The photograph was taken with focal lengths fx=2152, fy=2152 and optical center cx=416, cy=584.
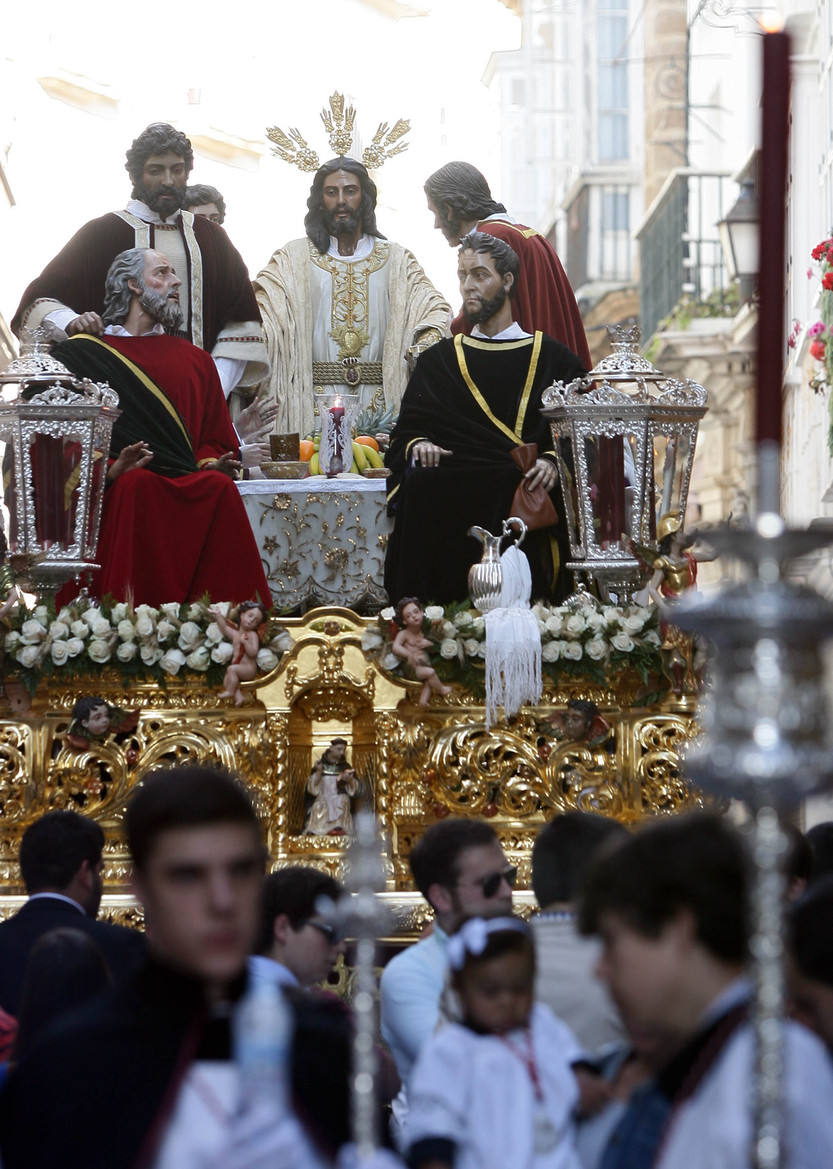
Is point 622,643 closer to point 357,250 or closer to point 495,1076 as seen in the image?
point 357,250

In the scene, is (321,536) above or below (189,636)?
above

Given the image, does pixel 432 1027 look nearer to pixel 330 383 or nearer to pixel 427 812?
pixel 427 812

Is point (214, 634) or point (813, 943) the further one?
point (214, 634)

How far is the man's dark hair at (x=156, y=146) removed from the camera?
33.3ft

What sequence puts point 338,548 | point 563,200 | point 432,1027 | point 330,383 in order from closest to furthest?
point 432,1027 → point 338,548 → point 330,383 → point 563,200

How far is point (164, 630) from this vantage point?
8.04 metres

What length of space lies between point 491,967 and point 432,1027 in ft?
3.70

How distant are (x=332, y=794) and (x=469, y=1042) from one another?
16.3 ft

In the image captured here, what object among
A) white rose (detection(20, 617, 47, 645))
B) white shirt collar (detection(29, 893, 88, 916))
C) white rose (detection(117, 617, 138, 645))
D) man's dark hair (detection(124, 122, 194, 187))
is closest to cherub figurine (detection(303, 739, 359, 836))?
white rose (detection(117, 617, 138, 645))

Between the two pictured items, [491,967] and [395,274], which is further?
[395,274]

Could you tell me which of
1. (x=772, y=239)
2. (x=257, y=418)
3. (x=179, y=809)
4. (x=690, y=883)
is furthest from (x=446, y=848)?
(x=257, y=418)

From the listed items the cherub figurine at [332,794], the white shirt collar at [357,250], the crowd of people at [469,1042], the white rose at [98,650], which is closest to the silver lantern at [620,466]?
the cherub figurine at [332,794]

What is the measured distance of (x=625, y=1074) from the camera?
305 centimetres

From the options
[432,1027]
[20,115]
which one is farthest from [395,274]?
[20,115]
